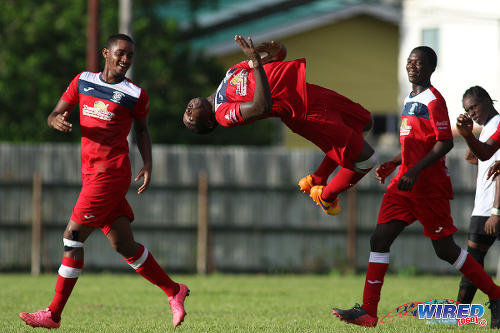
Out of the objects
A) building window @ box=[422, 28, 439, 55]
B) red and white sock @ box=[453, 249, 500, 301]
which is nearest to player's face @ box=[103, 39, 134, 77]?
red and white sock @ box=[453, 249, 500, 301]

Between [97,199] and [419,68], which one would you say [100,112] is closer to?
[97,199]

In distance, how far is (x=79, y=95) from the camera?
7.22 metres

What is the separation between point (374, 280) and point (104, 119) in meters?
2.74

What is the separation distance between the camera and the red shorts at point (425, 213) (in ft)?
23.2

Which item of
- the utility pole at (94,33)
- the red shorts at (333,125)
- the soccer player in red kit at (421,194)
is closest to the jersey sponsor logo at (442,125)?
the soccer player in red kit at (421,194)

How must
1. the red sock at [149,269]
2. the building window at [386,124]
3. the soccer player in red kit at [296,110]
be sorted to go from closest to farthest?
the soccer player in red kit at [296,110] < the red sock at [149,269] < the building window at [386,124]

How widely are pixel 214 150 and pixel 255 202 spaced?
47.4 inches

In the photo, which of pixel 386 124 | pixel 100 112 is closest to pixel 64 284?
pixel 100 112

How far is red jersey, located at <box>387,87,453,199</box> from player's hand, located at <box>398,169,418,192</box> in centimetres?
26

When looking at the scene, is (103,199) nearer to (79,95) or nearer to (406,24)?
(79,95)

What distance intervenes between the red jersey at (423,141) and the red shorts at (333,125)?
61 cm

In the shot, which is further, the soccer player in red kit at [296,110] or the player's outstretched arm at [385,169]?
the player's outstretched arm at [385,169]

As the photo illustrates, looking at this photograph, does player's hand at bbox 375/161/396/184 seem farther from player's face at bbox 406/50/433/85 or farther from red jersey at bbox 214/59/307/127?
red jersey at bbox 214/59/307/127

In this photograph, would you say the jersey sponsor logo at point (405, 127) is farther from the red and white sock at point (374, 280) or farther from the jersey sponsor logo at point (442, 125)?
the red and white sock at point (374, 280)
